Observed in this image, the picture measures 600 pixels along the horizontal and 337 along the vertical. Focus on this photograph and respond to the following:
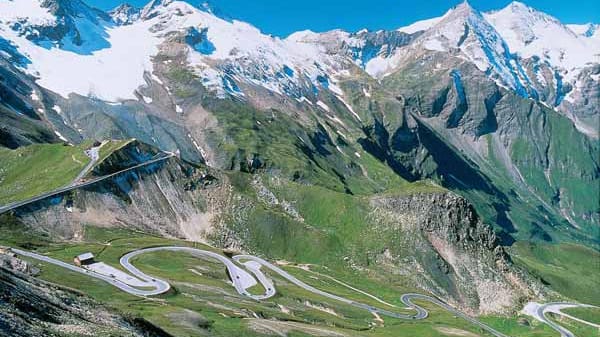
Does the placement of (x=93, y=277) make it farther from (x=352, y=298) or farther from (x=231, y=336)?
(x=352, y=298)

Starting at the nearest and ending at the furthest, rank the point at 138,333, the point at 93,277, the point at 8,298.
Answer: the point at 8,298
the point at 138,333
the point at 93,277

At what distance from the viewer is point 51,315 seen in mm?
53531

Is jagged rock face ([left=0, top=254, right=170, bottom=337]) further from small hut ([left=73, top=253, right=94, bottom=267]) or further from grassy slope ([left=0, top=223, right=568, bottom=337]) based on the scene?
small hut ([left=73, top=253, right=94, bottom=267])

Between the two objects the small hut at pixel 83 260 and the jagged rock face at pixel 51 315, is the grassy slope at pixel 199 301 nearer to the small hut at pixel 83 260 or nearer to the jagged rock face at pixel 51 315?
the small hut at pixel 83 260

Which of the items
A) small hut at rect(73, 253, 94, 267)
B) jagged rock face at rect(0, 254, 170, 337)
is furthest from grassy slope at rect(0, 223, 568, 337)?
jagged rock face at rect(0, 254, 170, 337)

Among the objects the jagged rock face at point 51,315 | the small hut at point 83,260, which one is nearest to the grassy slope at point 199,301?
the small hut at point 83,260

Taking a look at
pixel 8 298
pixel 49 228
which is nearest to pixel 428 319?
pixel 49 228

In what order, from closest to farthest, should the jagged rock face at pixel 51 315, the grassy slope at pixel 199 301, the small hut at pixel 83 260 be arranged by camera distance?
the jagged rock face at pixel 51 315, the grassy slope at pixel 199 301, the small hut at pixel 83 260

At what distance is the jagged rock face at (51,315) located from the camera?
4622 centimetres

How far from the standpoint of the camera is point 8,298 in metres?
49.8

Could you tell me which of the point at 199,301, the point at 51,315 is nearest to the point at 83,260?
the point at 199,301

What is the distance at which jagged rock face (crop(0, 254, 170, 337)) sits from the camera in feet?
152

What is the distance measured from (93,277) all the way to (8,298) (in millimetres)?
72056

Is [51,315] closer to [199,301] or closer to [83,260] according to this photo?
[199,301]
